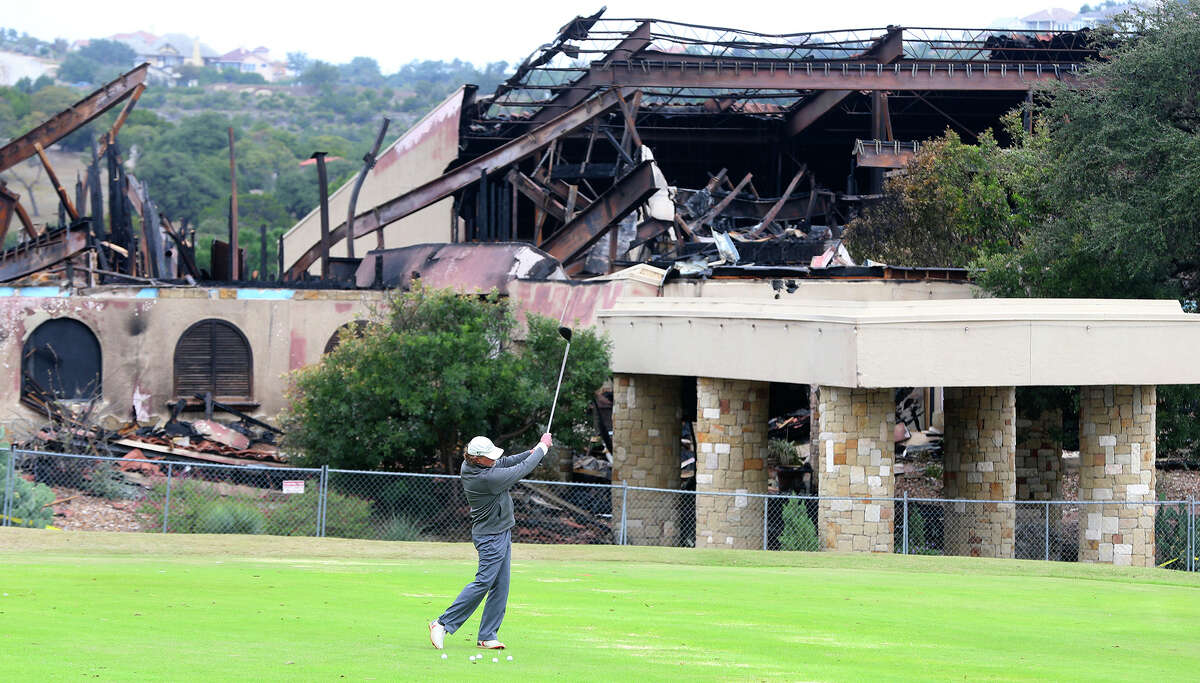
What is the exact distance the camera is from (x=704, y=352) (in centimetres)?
2959

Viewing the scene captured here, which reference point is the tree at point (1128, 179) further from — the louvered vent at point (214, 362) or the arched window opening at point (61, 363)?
the arched window opening at point (61, 363)

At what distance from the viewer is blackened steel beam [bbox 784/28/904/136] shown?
5303 centimetres

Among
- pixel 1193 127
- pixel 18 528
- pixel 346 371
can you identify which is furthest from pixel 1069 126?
pixel 18 528

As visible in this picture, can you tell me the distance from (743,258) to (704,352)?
14.2 m

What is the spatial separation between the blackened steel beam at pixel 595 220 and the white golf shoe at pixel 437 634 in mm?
28869

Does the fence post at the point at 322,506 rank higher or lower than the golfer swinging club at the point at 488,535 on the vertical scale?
lower

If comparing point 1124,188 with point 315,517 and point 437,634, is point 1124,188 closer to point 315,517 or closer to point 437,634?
point 315,517

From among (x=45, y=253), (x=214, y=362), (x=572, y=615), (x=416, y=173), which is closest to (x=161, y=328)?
(x=214, y=362)

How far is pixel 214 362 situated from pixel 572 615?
23684 mm

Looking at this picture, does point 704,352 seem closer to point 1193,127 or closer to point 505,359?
point 505,359

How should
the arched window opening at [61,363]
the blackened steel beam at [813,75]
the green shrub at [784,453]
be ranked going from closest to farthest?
the arched window opening at [61,363] < the green shrub at [784,453] < the blackened steel beam at [813,75]

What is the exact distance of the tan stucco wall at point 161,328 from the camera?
114 feet

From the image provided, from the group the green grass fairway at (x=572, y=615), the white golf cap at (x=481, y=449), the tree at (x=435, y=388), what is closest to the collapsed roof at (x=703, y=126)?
the tree at (x=435, y=388)

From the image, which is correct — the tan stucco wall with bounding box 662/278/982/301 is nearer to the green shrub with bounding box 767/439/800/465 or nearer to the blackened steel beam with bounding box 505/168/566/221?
the green shrub with bounding box 767/439/800/465
